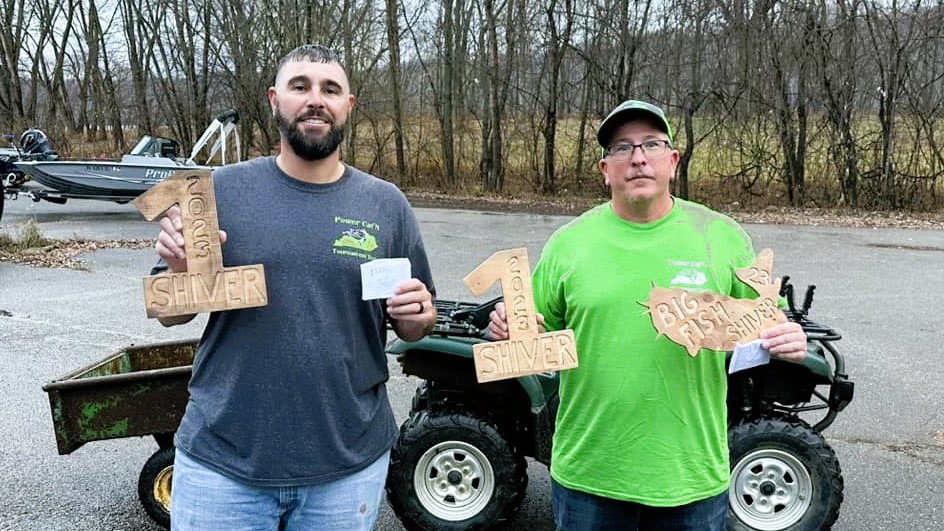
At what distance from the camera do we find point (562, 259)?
7.63 feet

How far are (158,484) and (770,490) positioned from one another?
9.79 ft

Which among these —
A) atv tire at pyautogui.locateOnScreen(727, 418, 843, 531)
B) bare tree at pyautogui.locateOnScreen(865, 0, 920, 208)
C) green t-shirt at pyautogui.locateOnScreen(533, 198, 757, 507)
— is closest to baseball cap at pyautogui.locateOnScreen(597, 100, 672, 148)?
green t-shirt at pyautogui.locateOnScreen(533, 198, 757, 507)

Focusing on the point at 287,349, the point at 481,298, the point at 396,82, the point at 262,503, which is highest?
the point at 396,82

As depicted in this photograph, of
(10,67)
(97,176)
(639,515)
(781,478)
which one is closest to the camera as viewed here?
(639,515)

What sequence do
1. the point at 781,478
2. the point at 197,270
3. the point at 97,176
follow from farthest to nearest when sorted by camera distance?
the point at 97,176 → the point at 781,478 → the point at 197,270

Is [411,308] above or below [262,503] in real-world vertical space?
above

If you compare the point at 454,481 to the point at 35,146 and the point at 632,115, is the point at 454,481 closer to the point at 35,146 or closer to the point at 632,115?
the point at 632,115

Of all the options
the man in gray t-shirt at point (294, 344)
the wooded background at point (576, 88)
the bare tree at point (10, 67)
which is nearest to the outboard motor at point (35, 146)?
the wooded background at point (576, 88)

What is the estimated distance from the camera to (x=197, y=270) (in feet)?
6.56

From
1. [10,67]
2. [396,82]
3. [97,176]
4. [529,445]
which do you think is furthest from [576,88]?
[10,67]

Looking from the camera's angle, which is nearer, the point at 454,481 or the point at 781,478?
the point at 781,478

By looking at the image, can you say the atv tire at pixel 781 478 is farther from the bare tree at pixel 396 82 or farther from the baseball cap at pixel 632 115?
the bare tree at pixel 396 82

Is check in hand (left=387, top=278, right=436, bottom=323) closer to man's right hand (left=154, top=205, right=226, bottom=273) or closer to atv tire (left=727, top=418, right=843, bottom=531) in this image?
man's right hand (left=154, top=205, right=226, bottom=273)

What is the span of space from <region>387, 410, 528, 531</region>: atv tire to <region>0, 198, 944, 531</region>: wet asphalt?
1.01ft
